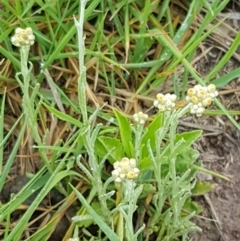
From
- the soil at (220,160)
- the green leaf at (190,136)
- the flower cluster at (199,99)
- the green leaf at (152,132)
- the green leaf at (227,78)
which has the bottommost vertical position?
the soil at (220,160)

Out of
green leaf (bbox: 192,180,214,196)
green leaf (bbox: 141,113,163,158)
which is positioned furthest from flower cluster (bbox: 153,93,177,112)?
green leaf (bbox: 192,180,214,196)

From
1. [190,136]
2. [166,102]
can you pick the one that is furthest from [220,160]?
[166,102]

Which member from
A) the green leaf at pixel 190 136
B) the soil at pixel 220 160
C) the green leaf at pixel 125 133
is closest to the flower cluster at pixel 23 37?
the green leaf at pixel 125 133

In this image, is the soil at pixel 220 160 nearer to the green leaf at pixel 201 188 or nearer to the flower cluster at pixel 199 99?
the green leaf at pixel 201 188

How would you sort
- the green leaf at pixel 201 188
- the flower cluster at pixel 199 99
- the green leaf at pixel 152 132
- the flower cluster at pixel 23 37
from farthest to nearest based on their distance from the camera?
the green leaf at pixel 201 188, the green leaf at pixel 152 132, the flower cluster at pixel 23 37, the flower cluster at pixel 199 99

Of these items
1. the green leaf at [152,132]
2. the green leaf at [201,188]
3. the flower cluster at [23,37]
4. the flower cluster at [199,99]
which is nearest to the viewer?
the flower cluster at [199,99]

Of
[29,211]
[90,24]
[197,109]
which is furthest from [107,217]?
[90,24]

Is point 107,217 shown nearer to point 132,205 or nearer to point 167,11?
point 132,205
